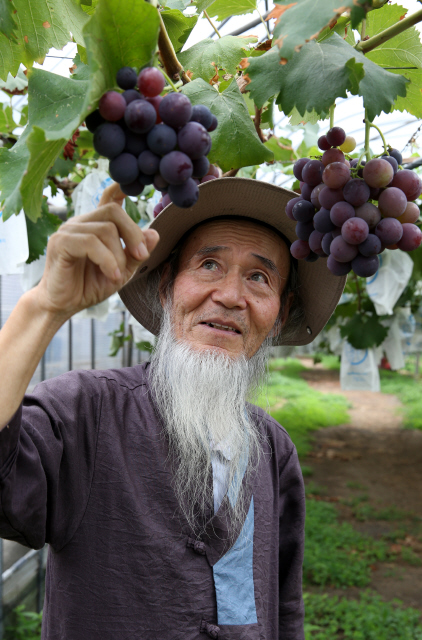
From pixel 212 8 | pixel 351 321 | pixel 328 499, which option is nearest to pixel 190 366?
pixel 212 8

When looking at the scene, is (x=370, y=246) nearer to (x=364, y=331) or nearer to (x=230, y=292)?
(x=230, y=292)

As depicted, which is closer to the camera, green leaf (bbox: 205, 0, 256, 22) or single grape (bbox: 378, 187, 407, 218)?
single grape (bbox: 378, 187, 407, 218)

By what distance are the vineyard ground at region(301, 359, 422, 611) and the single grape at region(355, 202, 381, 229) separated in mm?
4776

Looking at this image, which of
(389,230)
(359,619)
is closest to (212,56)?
(389,230)

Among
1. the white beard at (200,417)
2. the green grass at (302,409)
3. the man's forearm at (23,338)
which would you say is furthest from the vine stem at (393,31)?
the green grass at (302,409)

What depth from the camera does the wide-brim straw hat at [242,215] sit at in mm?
1493

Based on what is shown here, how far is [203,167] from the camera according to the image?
60 cm

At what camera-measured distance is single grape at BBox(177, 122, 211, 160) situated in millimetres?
562

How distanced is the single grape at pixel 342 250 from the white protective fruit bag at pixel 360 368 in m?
4.54

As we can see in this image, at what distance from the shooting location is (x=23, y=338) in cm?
84

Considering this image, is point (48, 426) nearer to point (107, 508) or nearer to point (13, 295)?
point (107, 508)

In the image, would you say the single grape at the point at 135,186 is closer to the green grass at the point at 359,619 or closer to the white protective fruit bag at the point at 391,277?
the white protective fruit bag at the point at 391,277

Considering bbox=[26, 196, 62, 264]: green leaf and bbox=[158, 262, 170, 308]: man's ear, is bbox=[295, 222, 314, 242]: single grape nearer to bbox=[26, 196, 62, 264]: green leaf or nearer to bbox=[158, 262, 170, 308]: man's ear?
bbox=[158, 262, 170, 308]: man's ear

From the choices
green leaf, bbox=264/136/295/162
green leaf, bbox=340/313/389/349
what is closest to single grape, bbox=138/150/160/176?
green leaf, bbox=264/136/295/162
